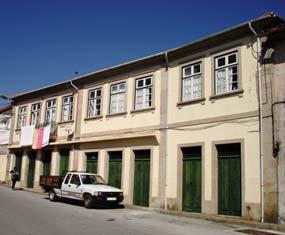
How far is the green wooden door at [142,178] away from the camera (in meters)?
19.7

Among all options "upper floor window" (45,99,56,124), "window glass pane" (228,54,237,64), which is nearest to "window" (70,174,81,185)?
"upper floor window" (45,99,56,124)

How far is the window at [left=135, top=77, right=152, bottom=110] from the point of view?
20.6 m

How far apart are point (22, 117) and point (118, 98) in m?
11.9

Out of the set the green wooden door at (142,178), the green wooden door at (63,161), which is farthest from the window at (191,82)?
the green wooden door at (63,161)

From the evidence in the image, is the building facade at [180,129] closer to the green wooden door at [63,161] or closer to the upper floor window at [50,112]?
the green wooden door at [63,161]

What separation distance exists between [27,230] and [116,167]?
35.9 ft

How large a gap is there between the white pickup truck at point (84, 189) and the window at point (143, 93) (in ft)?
14.3

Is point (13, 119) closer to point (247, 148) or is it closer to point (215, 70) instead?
point (215, 70)

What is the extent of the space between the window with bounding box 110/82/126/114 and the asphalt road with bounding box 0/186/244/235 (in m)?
7.12

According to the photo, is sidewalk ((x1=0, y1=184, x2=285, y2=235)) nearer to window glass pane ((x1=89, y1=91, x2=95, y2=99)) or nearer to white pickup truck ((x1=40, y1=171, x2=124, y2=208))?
white pickup truck ((x1=40, y1=171, x2=124, y2=208))

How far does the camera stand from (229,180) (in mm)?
16062

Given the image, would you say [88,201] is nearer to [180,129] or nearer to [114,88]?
[180,129]

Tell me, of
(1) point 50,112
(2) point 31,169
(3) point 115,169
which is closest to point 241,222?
(3) point 115,169

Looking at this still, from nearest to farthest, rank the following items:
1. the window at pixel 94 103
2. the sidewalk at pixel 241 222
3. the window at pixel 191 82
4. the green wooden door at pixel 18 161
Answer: the sidewalk at pixel 241 222
the window at pixel 191 82
the window at pixel 94 103
the green wooden door at pixel 18 161
